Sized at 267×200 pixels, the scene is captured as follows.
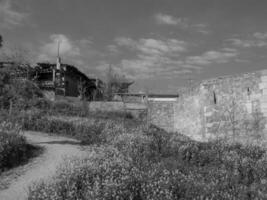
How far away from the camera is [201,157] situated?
40.0 feet

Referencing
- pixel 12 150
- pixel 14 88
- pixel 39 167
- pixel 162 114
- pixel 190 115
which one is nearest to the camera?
pixel 39 167

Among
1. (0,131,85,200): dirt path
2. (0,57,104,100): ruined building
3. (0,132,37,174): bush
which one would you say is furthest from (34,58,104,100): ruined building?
(0,132,37,174): bush

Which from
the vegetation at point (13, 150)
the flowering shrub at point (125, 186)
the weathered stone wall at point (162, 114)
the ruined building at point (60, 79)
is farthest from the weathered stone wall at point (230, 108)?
the ruined building at point (60, 79)

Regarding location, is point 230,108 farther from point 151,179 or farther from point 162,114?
point 151,179

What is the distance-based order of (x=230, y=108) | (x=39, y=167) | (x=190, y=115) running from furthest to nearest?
1. (x=190, y=115)
2. (x=230, y=108)
3. (x=39, y=167)

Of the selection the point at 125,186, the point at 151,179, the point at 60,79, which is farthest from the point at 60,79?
the point at 125,186

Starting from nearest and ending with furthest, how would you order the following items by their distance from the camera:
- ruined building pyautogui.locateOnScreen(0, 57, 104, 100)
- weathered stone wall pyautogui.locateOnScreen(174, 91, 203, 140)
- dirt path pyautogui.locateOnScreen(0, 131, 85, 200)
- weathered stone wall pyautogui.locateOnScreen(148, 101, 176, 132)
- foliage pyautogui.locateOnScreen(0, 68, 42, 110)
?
dirt path pyautogui.locateOnScreen(0, 131, 85, 200)
foliage pyautogui.locateOnScreen(0, 68, 42, 110)
weathered stone wall pyautogui.locateOnScreen(174, 91, 203, 140)
weathered stone wall pyautogui.locateOnScreen(148, 101, 176, 132)
ruined building pyautogui.locateOnScreen(0, 57, 104, 100)

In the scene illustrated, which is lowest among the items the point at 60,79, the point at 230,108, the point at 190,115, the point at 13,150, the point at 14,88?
the point at 13,150

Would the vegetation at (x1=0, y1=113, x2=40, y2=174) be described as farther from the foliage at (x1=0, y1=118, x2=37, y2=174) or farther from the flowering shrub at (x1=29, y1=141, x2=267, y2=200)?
the flowering shrub at (x1=29, y1=141, x2=267, y2=200)

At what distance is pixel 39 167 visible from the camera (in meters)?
9.75

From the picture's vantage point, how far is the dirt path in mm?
7688

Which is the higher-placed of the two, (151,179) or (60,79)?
(60,79)

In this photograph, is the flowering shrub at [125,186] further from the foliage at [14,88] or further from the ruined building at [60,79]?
the ruined building at [60,79]

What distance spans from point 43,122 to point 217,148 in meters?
9.25
